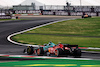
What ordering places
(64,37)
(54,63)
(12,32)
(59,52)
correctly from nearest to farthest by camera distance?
(54,63), (59,52), (64,37), (12,32)

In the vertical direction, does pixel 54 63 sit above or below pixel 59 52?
below

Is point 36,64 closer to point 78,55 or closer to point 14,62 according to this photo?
point 14,62

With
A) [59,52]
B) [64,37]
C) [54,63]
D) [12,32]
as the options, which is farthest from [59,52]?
[12,32]

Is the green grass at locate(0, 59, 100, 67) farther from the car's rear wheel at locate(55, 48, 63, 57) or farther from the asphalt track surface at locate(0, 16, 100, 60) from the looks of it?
the asphalt track surface at locate(0, 16, 100, 60)

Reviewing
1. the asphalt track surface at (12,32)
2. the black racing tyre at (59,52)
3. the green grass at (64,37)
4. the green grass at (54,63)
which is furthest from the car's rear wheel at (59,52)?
the green grass at (64,37)

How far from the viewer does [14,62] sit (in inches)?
472

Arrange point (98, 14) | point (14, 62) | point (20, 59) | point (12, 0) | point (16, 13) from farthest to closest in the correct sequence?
point (12, 0) → point (16, 13) → point (98, 14) → point (20, 59) → point (14, 62)

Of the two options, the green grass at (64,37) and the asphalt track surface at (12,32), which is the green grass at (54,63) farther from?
the green grass at (64,37)

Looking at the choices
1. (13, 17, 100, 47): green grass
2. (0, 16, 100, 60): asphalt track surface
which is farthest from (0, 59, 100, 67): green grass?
(13, 17, 100, 47): green grass

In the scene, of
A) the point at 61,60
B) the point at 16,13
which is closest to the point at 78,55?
the point at 61,60

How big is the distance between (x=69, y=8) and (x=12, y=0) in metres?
95.7

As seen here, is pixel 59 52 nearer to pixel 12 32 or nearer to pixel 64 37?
pixel 64 37

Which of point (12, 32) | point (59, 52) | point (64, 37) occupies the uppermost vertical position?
point (59, 52)

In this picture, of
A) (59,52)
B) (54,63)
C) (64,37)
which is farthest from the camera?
(64,37)
